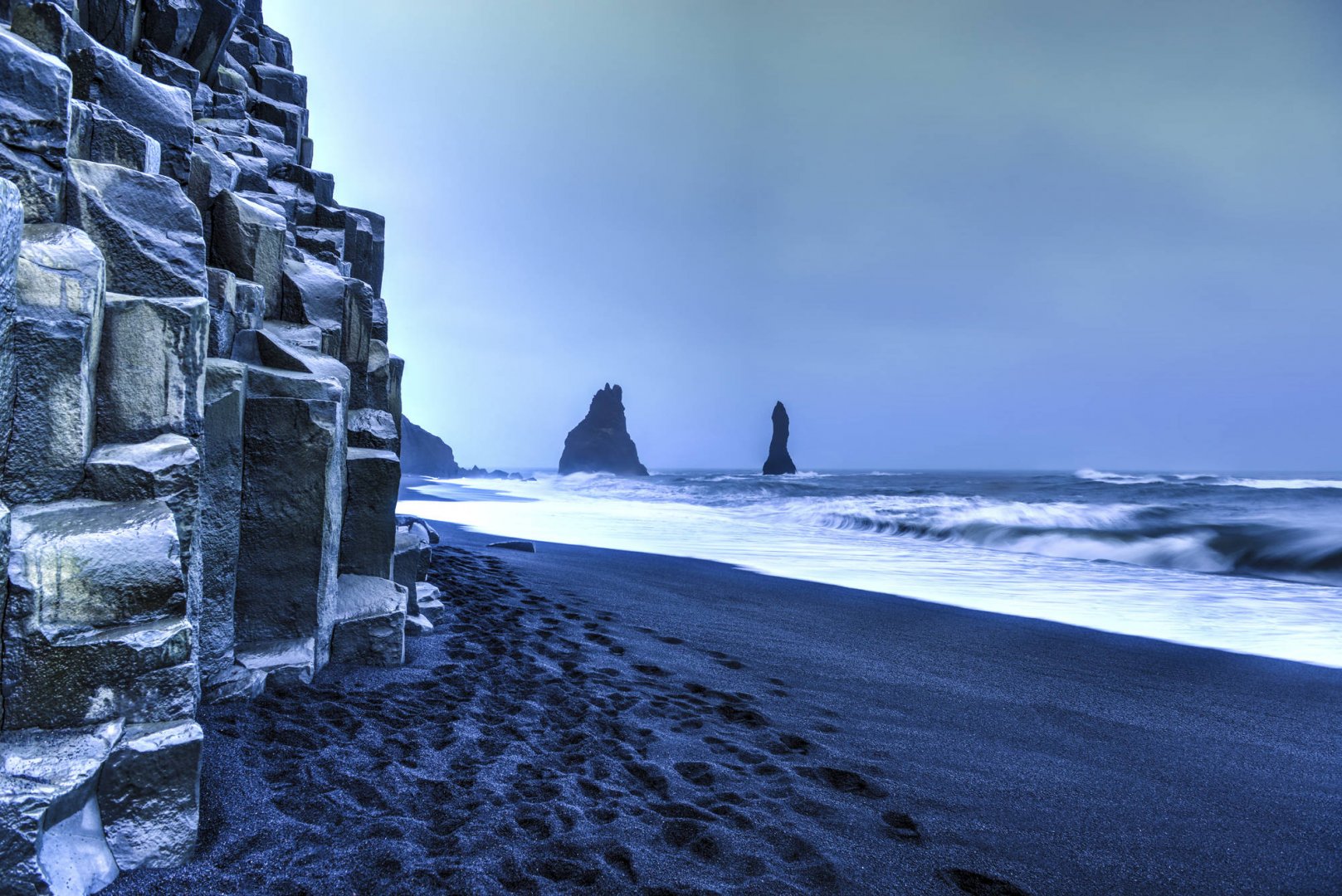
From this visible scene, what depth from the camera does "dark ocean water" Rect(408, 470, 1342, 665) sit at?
6164mm

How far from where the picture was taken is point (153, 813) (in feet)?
5.87

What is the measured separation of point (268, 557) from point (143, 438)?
1.08 metres

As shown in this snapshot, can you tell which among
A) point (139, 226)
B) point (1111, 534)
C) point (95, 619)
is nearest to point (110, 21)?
point (139, 226)

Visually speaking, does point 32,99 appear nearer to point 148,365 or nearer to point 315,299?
point 148,365

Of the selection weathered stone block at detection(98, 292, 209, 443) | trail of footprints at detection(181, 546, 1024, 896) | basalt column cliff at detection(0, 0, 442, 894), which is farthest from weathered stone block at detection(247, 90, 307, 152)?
trail of footprints at detection(181, 546, 1024, 896)

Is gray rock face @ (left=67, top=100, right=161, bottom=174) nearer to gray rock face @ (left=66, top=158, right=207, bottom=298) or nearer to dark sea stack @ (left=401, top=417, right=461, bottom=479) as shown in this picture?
A: gray rock face @ (left=66, top=158, right=207, bottom=298)

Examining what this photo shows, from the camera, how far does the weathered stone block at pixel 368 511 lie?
3.77m

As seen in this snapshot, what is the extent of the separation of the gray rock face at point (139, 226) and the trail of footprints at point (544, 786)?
1.64 meters

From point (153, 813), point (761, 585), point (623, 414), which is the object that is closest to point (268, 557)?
point (153, 813)

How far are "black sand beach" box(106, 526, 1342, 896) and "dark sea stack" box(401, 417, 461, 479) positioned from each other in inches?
2277

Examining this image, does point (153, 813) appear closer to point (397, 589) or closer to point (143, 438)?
point (143, 438)

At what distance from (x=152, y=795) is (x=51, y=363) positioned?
1.13 meters

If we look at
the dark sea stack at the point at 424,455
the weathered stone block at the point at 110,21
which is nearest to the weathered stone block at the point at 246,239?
the weathered stone block at the point at 110,21

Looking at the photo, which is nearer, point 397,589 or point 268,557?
point 268,557
